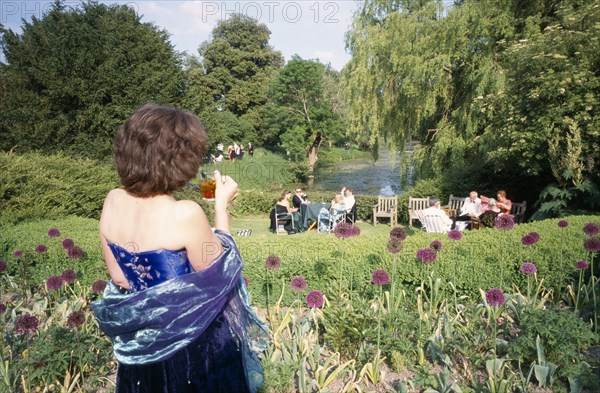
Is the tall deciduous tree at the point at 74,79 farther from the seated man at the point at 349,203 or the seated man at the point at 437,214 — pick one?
the seated man at the point at 437,214

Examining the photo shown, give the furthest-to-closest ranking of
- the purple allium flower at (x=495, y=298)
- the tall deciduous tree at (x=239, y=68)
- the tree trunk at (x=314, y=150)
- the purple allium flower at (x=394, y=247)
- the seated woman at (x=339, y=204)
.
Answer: the tall deciduous tree at (x=239, y=68) → the tree trunk at (x=314, y=150) → the seated woman at (x=339, y=204) → the purple allium flower at (x=394, y=247) → the purple allium flower at (x=495, y=298)

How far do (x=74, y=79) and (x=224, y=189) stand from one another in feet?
51.5

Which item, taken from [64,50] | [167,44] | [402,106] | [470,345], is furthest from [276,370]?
[167,44]

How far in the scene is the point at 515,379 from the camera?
3.29 metres

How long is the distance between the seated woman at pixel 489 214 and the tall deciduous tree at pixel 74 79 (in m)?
12.5

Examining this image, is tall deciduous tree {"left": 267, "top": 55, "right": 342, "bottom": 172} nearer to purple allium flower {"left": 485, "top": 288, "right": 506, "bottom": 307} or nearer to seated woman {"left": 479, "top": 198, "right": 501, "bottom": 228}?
seated woman {"left": 479, "top": 198, "right": 501, "bottom": 228}

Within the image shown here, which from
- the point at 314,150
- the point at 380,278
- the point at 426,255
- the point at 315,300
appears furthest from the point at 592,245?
the point at 314,150

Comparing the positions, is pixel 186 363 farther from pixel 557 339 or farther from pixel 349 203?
pixel 349 203

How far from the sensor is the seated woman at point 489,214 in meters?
9.38

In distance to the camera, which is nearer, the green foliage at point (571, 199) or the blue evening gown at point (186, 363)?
the blue evening gown at point (186, 363)

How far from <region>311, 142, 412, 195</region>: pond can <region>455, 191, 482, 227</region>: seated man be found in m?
10.5

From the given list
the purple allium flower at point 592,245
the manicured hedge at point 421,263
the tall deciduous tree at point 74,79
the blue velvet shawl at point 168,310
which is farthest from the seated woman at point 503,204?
the tall deciduous tree at point 74,79

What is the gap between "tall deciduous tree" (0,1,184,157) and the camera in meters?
14.8

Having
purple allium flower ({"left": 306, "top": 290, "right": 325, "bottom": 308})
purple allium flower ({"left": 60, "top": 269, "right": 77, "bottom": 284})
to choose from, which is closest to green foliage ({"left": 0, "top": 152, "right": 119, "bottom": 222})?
purple allium flower ({"left": 60, "top": 269, "right": 77, "bottom": 284})
